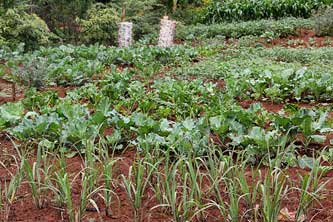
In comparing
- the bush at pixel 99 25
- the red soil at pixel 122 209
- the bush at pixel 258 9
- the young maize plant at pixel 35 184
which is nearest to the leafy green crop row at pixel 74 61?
the bush at pixel 99 25

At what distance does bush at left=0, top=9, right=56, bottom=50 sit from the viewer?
37.4 ft

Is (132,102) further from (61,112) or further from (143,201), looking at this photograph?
(143,201)

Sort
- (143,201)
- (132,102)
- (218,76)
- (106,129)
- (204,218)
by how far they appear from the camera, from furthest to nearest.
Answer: (218,76), (132,102), (106,129), (143,201), (204,218)

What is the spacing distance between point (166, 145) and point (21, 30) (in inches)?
326

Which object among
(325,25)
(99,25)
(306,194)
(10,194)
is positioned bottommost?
(99,25)

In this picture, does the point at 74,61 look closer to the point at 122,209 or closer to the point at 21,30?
the point at 21,30

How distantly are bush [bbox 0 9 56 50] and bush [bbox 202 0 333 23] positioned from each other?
8336mm

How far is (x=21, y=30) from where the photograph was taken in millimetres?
11594

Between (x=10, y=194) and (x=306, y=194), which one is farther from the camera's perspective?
(x=10, y=194)

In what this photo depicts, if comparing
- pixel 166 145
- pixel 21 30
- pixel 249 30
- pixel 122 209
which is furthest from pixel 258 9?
pixel 122 209

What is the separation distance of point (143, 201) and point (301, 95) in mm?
3666

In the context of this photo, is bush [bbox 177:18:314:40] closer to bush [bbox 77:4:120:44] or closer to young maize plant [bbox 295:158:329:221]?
bush [bbox 77:4:120:44]

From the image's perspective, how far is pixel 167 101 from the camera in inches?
246

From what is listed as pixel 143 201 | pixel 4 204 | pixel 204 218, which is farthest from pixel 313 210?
pixel 4 204
